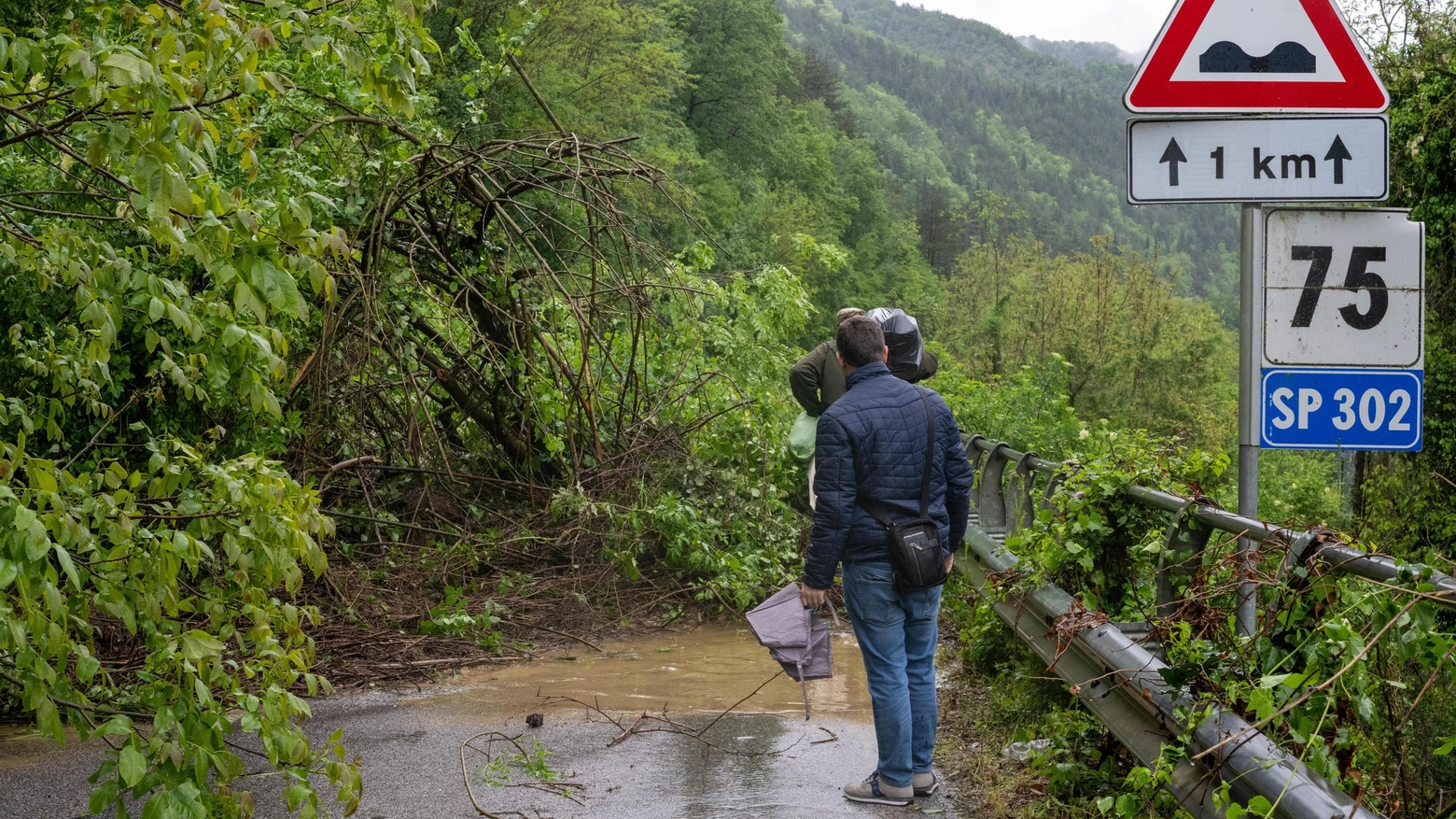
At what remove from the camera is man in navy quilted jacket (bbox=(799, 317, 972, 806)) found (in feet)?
16.5

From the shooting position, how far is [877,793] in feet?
16.6

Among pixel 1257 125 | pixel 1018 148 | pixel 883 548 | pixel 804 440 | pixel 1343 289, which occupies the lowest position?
pixel 804 440

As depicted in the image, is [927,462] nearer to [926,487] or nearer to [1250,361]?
[926,487]

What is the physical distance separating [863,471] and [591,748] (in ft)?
6.49

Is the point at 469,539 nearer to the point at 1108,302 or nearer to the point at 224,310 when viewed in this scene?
the point at 224,310

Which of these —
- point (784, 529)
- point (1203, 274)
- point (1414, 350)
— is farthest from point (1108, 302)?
point (1203, 274)

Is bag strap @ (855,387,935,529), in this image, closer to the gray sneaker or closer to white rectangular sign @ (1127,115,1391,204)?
the gray sneaker

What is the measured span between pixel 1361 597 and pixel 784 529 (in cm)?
675

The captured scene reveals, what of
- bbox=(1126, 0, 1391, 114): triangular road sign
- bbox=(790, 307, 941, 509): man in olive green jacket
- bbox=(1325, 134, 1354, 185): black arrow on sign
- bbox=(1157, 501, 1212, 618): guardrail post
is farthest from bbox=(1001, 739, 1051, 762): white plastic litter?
bbox=(790, 307, 941, 509): man in olive green jacket

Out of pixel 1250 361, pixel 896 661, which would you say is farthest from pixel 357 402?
pixel 1250 361

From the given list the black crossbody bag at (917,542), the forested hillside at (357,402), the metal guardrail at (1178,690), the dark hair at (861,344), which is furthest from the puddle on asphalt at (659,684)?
the dark hair at (861,344)

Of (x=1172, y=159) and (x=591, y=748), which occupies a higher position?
(x=1172, y=159)

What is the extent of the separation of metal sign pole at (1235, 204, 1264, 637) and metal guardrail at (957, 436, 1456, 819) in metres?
0.16

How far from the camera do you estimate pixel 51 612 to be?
2.67m
